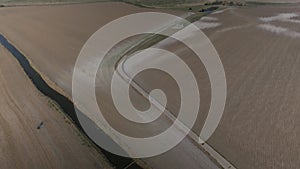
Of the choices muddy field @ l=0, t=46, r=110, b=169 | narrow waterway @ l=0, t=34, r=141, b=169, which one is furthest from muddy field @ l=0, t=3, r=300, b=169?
muddy field @ l=0, t=46, r=110, b=169

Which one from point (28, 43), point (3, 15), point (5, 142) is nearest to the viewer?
point (5, 142)

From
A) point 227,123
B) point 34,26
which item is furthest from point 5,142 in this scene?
point 34,26

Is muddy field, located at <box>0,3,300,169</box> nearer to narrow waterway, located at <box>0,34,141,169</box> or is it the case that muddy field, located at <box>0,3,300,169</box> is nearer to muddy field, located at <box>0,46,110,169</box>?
narrow waterway, located at <box>0,34,141,169</box>

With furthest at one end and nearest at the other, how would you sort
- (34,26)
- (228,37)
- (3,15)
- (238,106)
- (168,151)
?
(3,15) → (34,26) → (228,37) → (238,106) → (168,151)

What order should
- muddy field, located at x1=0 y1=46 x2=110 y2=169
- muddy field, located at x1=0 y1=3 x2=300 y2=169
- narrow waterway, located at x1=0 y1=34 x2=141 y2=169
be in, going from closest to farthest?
narrow waterway, located at x1=0 y1=34 x2=141 y2=169, muddy field, located at x1=0 y1=46 x2=110 y2=169, muddy field, located at x1=0 y1=3 x2=300 y2=169

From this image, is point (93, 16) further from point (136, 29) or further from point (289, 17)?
point (289, 17)

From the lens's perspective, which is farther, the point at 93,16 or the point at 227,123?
the point at 93,16
